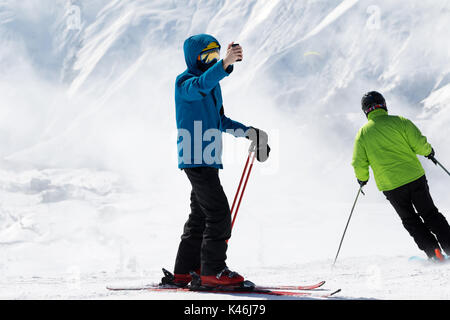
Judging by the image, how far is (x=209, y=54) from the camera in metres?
3.15

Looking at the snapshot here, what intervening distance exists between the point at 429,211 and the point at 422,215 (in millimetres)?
66

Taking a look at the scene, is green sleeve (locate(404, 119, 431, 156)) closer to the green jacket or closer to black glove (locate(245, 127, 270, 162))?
the green jacket

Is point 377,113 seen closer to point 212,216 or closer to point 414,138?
point 414,138

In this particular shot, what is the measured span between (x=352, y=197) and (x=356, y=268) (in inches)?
1278

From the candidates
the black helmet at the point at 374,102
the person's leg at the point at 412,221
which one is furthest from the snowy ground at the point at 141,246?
the black helmet at the point at 374,102

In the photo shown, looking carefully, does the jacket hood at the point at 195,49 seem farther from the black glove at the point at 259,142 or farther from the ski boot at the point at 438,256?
the ski boot at the point at 438,256

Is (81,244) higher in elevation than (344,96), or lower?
lower

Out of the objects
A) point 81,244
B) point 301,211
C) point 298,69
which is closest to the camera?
point 301,211

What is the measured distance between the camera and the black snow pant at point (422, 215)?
4020 mm

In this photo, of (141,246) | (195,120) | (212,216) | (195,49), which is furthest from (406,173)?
(141,246)

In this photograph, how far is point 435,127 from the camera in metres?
32.7

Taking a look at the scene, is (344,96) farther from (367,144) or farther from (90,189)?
(367,144)

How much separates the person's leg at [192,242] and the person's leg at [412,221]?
1.80m
